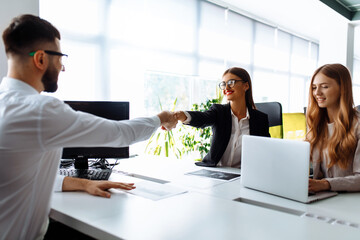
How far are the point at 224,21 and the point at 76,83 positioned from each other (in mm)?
3389

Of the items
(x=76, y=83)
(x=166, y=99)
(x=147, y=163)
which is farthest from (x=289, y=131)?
(x=76, y=83)

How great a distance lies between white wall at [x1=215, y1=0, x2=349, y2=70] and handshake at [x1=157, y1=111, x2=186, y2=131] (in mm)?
3804

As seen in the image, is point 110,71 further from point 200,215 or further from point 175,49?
point 200,215

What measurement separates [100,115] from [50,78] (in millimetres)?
807

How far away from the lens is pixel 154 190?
65.9 inches

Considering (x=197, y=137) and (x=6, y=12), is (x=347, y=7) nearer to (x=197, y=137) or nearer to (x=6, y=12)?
(x=197, y=137)

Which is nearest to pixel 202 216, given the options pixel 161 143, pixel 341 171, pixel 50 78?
pixel 50 78

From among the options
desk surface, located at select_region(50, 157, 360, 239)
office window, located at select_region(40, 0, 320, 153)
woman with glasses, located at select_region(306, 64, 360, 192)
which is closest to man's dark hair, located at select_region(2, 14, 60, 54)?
desk surface, located at select_region(50, 157, 360, 239)

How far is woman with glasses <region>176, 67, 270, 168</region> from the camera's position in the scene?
2414 mm

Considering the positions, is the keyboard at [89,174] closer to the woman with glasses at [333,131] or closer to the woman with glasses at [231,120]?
the woman with glasses at [231,120]

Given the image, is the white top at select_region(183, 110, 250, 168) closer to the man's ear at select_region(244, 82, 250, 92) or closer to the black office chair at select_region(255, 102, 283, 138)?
the man's ear at select_region(244, 82, 250, 92)

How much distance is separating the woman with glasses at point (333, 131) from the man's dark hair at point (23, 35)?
1.53m

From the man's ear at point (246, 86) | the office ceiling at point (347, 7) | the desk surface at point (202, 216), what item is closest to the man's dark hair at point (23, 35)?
the desk surface at point (202, 216)

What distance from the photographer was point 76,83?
350cm
